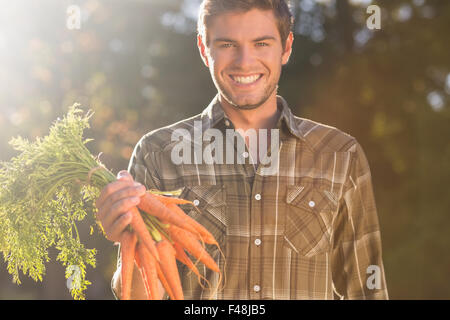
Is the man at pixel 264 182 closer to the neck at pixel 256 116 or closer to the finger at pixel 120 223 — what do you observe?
the neck at pixel 256 116

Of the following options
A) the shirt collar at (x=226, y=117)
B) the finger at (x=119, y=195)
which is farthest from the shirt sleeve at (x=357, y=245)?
the finger at (x=119, y=195)

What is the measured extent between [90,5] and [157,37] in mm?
1159

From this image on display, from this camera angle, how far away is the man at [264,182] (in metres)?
2.58

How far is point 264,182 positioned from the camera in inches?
104

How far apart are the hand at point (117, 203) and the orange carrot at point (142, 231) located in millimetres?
83

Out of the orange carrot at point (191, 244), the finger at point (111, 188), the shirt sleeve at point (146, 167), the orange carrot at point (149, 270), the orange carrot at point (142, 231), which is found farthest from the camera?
the shirt sleeve at point (146, 167)

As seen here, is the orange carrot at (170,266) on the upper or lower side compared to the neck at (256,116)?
lower

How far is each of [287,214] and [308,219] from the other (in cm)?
11

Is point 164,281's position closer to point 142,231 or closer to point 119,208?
point 142,231

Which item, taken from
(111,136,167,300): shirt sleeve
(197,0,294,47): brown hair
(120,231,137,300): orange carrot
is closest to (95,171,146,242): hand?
(120,231,137,300): orange carrot

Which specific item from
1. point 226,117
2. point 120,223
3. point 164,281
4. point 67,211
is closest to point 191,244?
point 164,281
